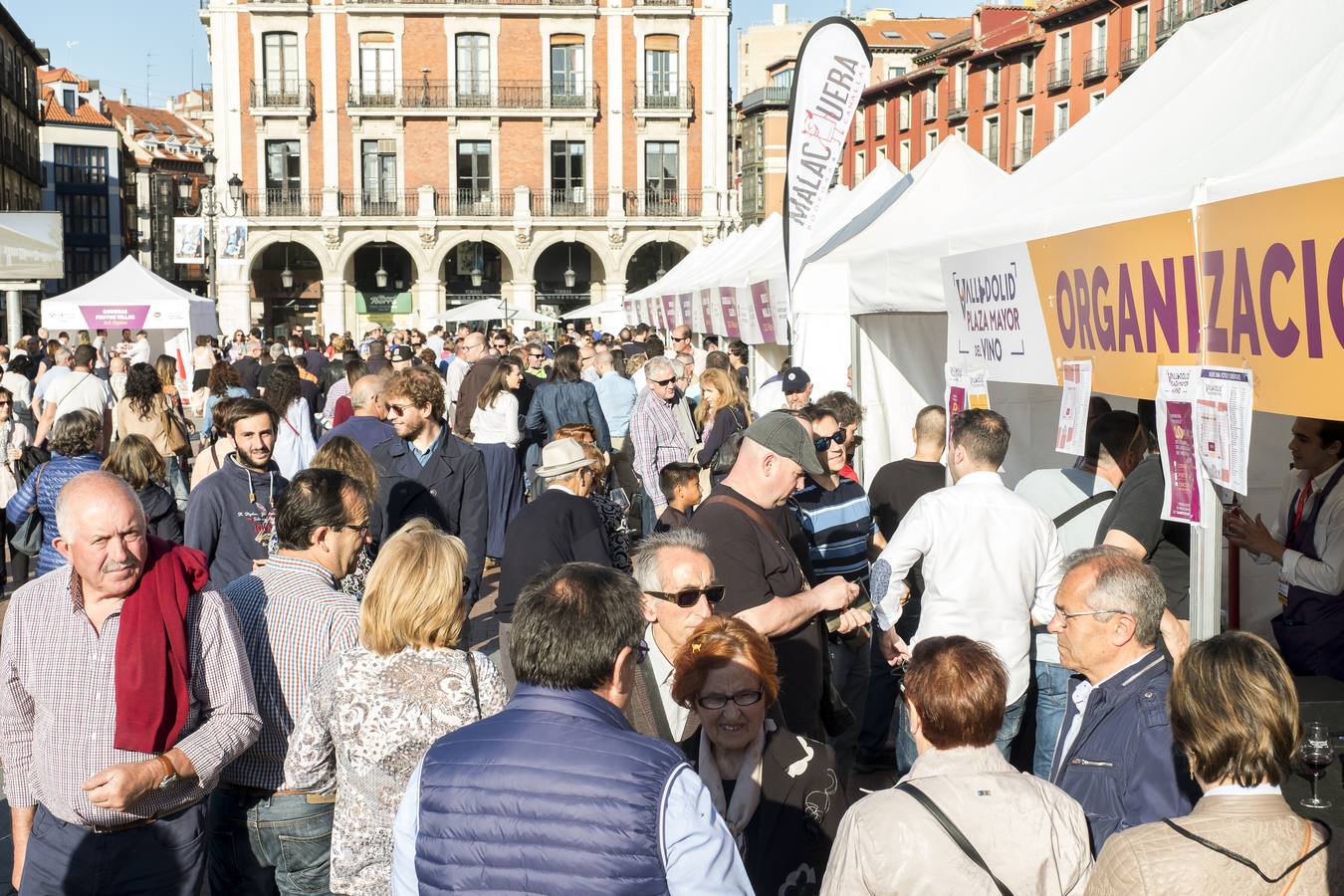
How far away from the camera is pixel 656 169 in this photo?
4331 centimetres

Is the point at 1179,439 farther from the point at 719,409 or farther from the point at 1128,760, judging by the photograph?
the point at 719,409

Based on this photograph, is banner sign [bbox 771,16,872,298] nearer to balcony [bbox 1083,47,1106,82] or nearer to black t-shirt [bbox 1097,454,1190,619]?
black t-shirt [bbox 1097,454,1190,619]

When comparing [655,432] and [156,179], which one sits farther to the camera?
[156,179]

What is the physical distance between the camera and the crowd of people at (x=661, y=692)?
2.39 m

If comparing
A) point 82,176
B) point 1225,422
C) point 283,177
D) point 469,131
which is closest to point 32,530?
point 1225,422

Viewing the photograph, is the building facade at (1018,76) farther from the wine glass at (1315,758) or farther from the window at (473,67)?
the wine glass at (1315,758)

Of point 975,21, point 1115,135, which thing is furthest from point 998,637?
point 975,21

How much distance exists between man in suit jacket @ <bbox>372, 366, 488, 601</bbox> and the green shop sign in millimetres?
39606

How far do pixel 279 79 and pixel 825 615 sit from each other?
4161 centimetres

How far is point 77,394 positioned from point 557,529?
279 inches

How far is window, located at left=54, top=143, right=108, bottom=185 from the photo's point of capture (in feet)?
265

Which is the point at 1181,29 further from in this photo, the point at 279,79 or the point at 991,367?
the point at 279,79

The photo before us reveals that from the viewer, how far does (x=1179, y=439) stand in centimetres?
376

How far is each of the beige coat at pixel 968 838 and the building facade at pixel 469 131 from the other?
39896 mm
